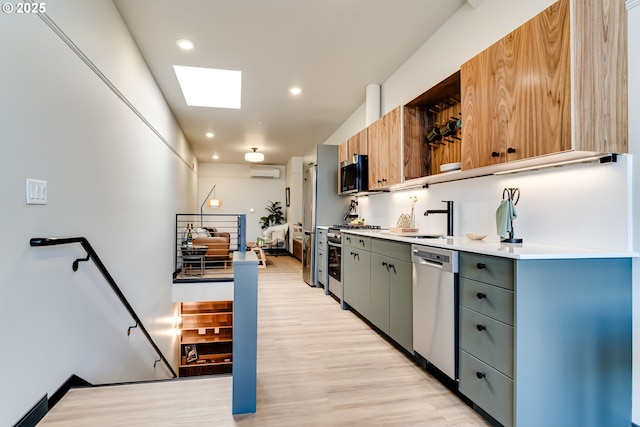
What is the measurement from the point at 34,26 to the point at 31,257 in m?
1.14

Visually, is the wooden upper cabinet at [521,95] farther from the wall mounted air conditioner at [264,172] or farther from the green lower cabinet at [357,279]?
the wall mounted air conditioner at [264,172]

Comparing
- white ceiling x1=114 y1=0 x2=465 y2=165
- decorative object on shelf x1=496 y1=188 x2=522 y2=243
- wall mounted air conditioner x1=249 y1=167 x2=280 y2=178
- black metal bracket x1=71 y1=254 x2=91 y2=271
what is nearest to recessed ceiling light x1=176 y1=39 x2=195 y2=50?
white ceiling x1=114 y1=0 x2=465 y2=165

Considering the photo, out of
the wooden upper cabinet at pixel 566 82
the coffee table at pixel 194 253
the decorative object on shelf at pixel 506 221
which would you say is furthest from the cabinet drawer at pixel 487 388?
the coffee table at pixel 194 253

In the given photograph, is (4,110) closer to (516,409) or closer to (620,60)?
(516,409)

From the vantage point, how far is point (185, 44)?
11.5 ft

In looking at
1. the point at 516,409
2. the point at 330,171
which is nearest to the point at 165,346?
the point at 330,171

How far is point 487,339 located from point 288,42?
315 cm

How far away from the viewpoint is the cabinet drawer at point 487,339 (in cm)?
165

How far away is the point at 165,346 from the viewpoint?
4816 millimetres

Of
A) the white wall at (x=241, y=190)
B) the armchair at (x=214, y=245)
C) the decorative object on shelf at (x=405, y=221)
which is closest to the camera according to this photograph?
the decorative object on shelf at (x=405, y=221)

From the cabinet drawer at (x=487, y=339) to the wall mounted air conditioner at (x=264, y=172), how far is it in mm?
9588

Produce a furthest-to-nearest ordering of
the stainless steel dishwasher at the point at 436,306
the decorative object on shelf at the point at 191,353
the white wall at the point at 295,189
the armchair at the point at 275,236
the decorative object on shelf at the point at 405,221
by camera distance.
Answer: the white wall at the point at 295,189 < the armchair at the point at 275,236 < the decorative object on shelf at the point at 191,353 < the decorative object on shelf at the point at 405,221 < the stainless steel dishwasher at the point at 436,306

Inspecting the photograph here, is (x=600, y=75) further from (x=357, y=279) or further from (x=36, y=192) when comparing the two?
(x=36, y=192)

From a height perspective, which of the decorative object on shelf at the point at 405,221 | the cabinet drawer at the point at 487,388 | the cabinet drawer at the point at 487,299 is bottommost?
the cabinet drawer at the point at 487,388
